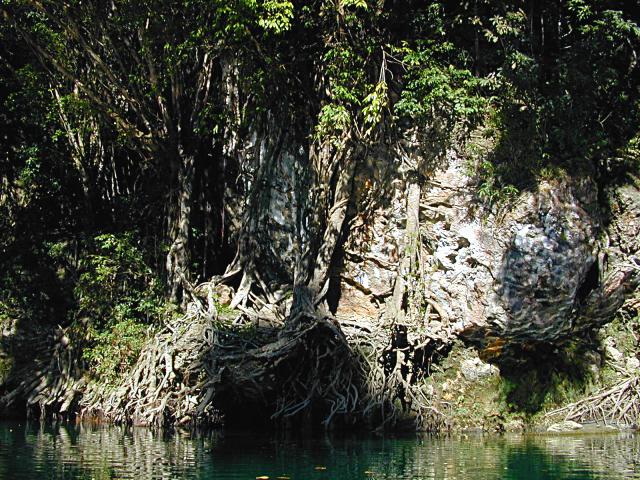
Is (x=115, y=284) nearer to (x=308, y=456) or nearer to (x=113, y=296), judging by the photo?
(x=113, y=296)

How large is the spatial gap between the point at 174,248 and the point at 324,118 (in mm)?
3751

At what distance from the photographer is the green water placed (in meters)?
7.43

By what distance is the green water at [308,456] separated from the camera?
7426 mm

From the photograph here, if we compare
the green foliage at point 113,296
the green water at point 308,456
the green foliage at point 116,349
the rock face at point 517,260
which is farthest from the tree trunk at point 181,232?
the rock face at point 517,260

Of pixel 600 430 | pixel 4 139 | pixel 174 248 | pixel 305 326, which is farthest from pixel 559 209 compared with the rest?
pixel 4 139

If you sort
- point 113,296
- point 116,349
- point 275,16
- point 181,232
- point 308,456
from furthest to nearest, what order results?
point 113,296 < point 181,232 < point 116,349 < point 275,16 < point 308,456

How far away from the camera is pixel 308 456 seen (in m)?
8.75

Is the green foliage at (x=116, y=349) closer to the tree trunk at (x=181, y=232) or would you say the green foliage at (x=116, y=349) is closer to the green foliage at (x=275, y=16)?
the tree trunk at (x=181, y=232)

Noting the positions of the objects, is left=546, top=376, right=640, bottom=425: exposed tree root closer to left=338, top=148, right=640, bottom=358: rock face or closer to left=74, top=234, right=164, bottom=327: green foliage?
left=338, top=148, right=640, bottom=358: rock face

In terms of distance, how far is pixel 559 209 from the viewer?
40.7 feet

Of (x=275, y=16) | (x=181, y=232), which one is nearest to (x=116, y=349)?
(x=181, y=232)

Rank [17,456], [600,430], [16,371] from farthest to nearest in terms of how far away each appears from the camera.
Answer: [16,371] → [600,430] → [17,456]

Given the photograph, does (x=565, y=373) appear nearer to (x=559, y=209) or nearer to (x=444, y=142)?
(x=559, y=209)

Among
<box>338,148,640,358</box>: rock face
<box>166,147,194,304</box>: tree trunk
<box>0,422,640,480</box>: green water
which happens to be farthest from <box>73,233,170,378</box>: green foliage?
<box>338,148,640,358</box>: rock face
